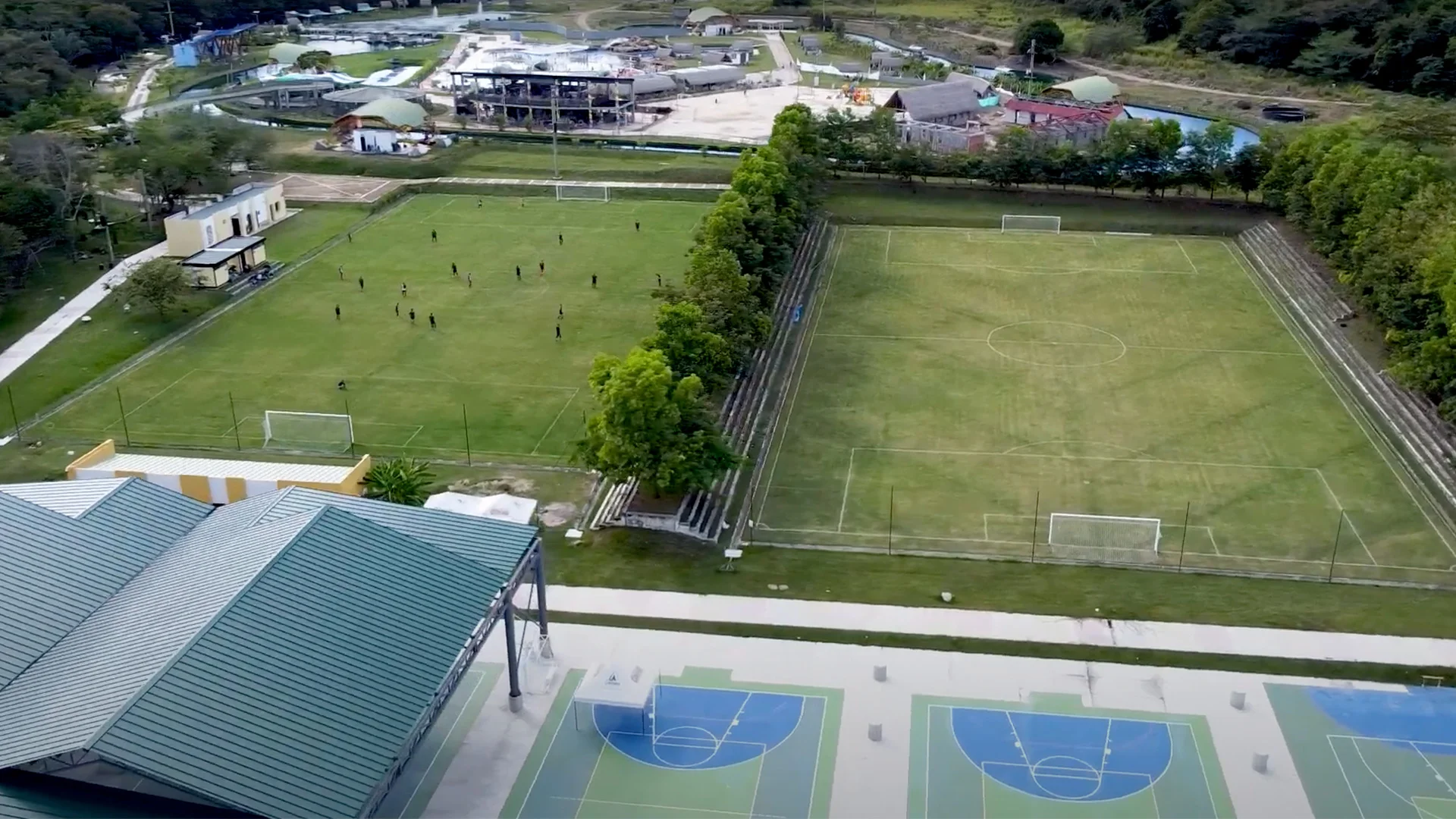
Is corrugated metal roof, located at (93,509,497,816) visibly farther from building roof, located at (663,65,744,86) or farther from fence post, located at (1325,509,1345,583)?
building roof, located at (663,65,744,86)

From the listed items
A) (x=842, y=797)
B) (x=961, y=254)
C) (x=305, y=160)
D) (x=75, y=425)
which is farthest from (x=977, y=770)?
(x=305, y=160)

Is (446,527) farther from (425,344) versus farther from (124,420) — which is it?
(425,344)

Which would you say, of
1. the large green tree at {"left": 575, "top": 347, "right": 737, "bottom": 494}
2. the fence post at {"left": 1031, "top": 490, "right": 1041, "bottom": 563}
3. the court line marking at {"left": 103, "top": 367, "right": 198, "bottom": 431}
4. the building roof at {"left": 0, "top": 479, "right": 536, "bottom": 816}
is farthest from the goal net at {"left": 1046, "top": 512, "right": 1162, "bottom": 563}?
the court line marking at {"left": 103, "top": 367, "right": 198, "bottom": 431}

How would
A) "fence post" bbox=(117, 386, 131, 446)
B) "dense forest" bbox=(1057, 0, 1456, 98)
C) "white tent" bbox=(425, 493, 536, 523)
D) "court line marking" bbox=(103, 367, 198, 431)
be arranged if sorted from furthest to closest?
"dense forest" bbox=(1057, 0, 1456, 98), "court line marking" bbox=(103, 367, 198, 431), "fence post" bbox=(117, 386, 131, 446), "white tent" bbox=(425, 493, 536, 523)

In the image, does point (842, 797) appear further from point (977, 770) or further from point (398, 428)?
point (398, 428)

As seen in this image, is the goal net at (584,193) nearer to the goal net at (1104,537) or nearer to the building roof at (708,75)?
the building roof at (708,75)

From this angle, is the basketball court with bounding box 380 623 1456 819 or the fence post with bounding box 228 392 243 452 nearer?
the basketball court with bounding box 380 623 1456 819

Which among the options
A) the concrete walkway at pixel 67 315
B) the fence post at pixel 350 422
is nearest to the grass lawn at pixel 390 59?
the concrete walkway at pixel 67 315
